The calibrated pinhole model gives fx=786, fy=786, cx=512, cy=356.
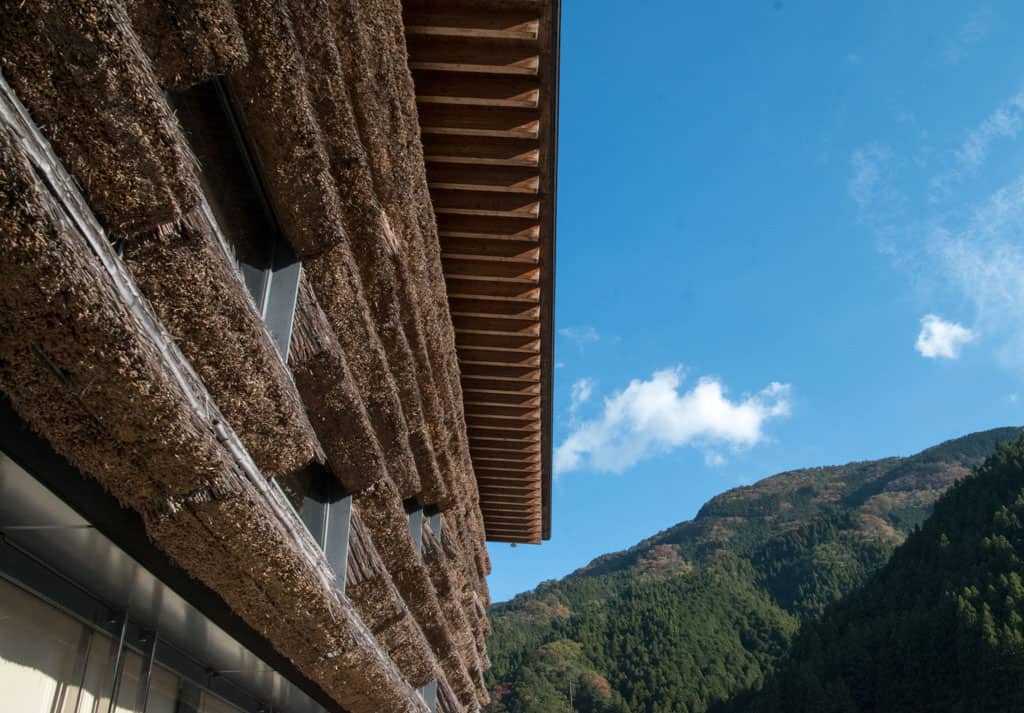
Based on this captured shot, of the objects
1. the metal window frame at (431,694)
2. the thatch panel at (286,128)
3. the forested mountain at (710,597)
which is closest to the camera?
the thatch panel at (286,128)

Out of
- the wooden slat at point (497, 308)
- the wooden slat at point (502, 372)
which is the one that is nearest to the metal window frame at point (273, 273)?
the wooden slat at point (497, 308)

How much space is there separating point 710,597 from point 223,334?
308 ft

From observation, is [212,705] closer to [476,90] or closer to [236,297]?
[236,297]

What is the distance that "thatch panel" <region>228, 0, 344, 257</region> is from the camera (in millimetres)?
2135

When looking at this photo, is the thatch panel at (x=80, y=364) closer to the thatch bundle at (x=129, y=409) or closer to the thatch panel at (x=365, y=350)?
the thatch bundle at (x=129, y=409)

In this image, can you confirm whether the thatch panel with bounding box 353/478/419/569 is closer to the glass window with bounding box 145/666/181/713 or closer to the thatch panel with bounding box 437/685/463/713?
the glass window with bounding box 145/666/181/713

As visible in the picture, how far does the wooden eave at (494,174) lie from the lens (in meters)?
3.67

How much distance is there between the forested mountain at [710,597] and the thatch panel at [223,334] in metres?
62.0

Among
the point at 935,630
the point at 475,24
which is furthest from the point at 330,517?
the point at 935,630

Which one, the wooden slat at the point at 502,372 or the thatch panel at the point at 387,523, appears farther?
the wooden slat at the point at 502,372

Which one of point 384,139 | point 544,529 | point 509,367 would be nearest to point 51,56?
point 384,139

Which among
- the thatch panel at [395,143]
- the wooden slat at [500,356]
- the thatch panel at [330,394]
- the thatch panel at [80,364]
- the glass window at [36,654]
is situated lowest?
the glass window at [36,654]

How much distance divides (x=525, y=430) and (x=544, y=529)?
388 centimetres

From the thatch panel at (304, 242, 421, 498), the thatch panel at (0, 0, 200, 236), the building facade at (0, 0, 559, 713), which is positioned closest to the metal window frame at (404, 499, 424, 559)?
the building facade at (0, 0, 559, 713)
